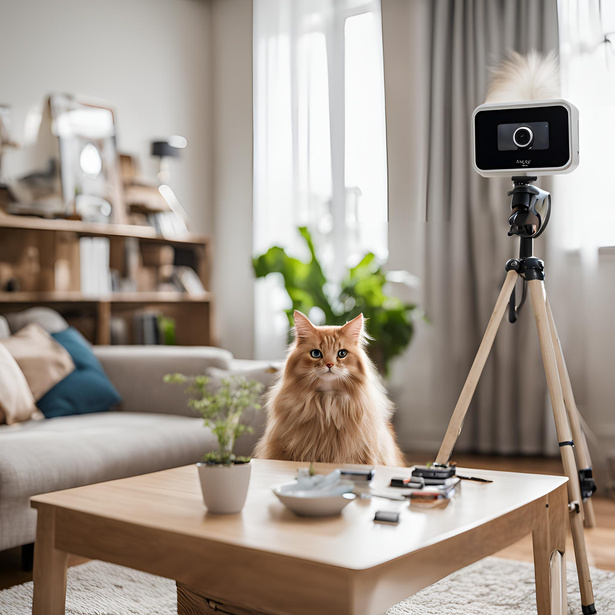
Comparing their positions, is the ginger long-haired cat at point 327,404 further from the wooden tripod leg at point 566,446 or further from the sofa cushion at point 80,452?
the sofa cushion at point 80,452

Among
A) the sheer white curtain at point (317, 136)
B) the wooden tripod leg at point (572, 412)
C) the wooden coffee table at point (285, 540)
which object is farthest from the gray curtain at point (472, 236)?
the wooden coffee table at point (285, 540)

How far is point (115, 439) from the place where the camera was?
2.29m

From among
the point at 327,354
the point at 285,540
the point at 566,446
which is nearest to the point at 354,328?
the point at 327,354

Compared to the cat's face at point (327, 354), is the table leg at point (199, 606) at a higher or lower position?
lower

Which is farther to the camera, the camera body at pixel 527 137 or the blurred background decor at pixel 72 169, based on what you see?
the blurred background decor at pixel 72 169

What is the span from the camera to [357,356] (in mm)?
1838

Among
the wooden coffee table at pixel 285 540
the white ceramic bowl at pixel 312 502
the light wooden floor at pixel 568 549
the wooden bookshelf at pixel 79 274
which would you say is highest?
the wooden bookshelf at pixel 79 274

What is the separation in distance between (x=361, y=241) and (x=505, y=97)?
2210 millimetres

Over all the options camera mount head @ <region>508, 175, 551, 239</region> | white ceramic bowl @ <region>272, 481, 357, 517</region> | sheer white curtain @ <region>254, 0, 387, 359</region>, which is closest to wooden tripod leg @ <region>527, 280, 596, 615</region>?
camera mount head @ <region>508, 175, 551, 239</region>

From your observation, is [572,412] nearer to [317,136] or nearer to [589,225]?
[589,225]

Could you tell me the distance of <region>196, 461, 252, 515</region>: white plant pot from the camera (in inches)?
49.0

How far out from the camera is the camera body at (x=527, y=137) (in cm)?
187

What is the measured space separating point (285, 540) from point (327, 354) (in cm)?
74

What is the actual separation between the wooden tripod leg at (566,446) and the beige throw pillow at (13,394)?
1685mm
